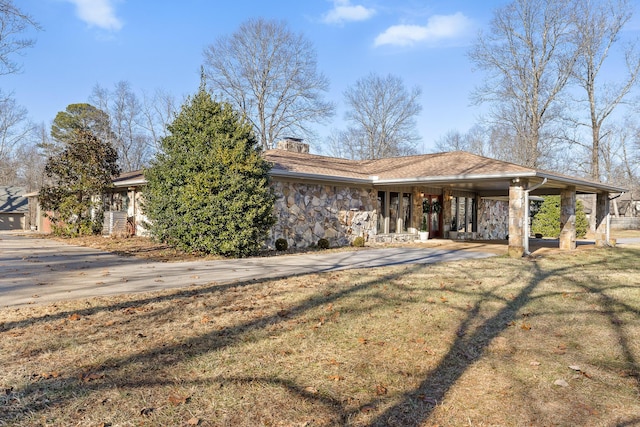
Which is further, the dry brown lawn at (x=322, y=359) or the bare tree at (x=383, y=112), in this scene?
the bare tree at (x=383, y=112)

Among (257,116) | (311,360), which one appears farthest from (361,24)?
(311,360)

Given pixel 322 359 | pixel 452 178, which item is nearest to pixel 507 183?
pixel 452 178

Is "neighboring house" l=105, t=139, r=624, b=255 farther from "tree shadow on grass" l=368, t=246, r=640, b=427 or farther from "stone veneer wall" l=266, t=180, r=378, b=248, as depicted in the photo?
"tree shadow on grass" l=368, t=246, r=640, b=427

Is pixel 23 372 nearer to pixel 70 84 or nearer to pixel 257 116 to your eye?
pixel 257 116

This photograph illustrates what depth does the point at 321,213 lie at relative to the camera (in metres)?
14.7

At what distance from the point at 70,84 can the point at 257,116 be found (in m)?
12.0

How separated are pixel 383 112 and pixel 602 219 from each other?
21.9 meters

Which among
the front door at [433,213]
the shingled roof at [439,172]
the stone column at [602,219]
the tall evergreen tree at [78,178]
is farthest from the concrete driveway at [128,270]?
the stone column at [602,219]

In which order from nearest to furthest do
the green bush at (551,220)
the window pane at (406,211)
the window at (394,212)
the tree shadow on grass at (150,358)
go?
the tree shadow on grass at (150,358), the window at (394,212), the window pane at (406,211), the green bush at (551,220)

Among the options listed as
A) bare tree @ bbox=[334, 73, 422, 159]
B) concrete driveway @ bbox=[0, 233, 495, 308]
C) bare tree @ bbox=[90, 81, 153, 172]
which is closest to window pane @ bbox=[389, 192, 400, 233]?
concrete driveway @ bbox=[0, 233, 495, 308]

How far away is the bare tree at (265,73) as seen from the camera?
94.5 ft

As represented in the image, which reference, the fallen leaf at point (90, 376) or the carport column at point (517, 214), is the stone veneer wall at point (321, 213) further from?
the fallen leaf at point (90, 376)

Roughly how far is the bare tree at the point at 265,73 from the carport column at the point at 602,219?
18795 millimetres

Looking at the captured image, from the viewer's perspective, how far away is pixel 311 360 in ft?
13.0
